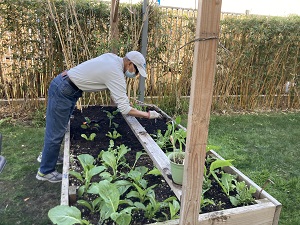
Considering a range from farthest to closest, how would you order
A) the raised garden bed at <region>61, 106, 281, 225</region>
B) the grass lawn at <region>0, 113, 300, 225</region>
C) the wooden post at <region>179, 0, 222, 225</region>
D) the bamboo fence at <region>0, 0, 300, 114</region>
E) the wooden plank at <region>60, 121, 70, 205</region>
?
1. the bamboo fence at <region>0, 0, 300, 114</region>
2. the grass lawn at <region>0, 113, 300, 225</region>
3. the wooden plank at <region>60, 121, 70, 205</region>
4. the raised garden bed at <region>61, 106, 281, 225</region>
5. the wooden post at <region>179, 0, 222, 225</region>

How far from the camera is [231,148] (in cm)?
415

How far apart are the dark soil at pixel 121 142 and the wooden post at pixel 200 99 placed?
0.48m

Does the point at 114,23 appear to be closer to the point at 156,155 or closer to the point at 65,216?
the point at 156,155

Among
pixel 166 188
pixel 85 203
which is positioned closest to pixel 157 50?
pixel 166 188

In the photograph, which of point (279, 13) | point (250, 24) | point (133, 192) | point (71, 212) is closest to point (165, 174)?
point (133, 192)

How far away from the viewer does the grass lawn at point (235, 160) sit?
2.63m

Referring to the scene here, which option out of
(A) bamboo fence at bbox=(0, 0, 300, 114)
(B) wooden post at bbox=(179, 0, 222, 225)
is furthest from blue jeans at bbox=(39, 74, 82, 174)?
(B) wooden post at bbox=(179, 0, 222, 225)

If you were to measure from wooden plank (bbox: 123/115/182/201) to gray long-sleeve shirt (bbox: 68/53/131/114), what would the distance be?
0.34 meters

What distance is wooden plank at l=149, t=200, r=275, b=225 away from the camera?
1.63m

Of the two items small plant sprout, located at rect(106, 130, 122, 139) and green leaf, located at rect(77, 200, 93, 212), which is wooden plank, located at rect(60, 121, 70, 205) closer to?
green leaf, located at rect(77, 200, 93, 212)

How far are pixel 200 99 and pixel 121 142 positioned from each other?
6.00 feet

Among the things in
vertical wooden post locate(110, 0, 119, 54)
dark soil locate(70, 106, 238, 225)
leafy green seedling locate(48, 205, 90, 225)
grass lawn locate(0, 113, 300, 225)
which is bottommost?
grass lawn locate(0, 113, 300, 225)

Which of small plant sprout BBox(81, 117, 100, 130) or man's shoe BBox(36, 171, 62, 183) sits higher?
small plant sprout BBox(81, 117, 100, 130)

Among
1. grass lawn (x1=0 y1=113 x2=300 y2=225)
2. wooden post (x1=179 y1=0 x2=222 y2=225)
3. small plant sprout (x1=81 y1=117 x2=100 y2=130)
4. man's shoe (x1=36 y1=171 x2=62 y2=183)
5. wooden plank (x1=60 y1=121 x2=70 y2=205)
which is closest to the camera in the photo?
wooden post (x1=179 y1=0 x2=222 y2=225)
